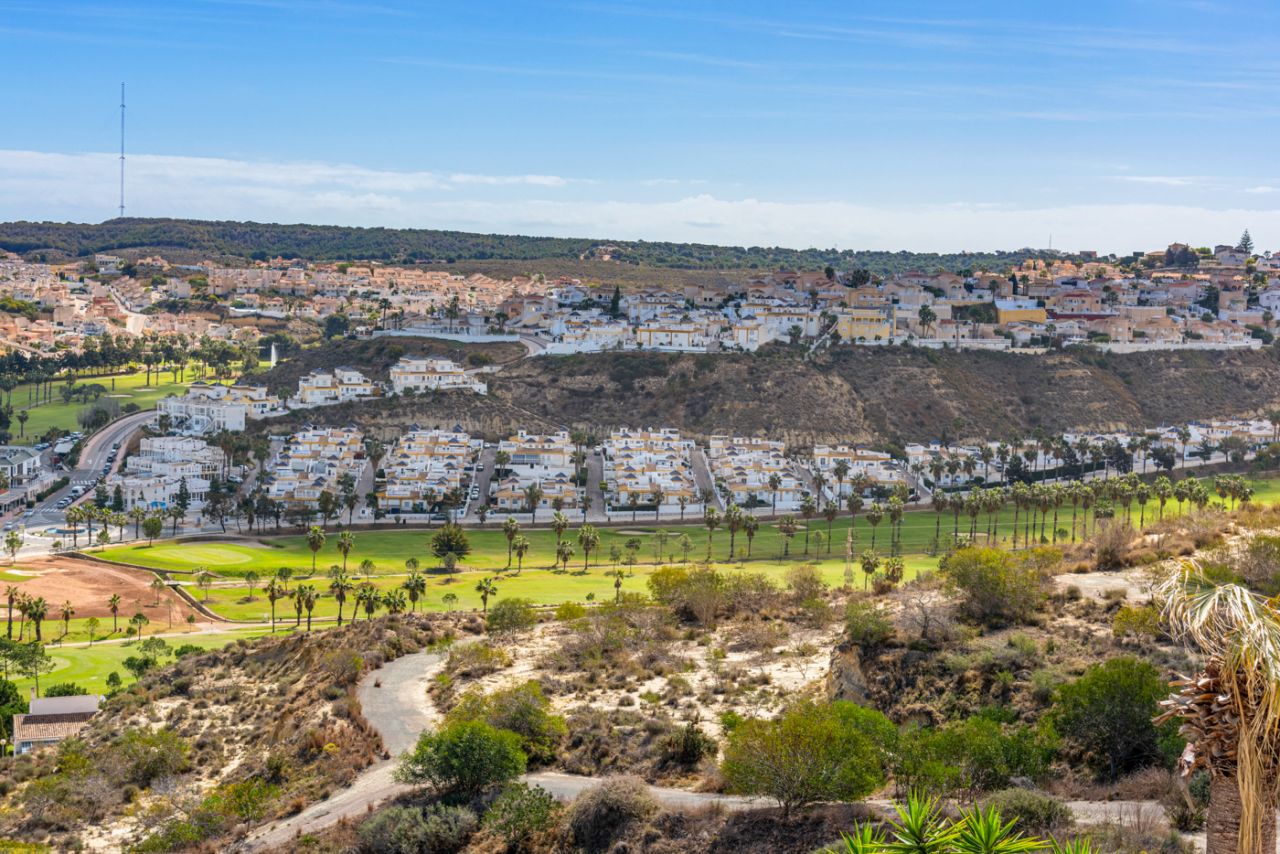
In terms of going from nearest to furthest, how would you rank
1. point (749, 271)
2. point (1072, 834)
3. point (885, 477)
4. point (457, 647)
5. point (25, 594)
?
point (1072, 834), point (457, 647), point (25, 594), point (885, 477), point (749, 271)

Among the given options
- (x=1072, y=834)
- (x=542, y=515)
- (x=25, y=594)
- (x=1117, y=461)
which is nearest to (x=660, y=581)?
(x=1072, y=834)

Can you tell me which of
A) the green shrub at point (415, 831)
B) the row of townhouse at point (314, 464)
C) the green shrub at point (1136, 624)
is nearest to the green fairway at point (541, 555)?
the row of townhouse at point (314, 464)

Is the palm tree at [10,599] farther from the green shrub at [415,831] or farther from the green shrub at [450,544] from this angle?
the green shrub at [415,831]

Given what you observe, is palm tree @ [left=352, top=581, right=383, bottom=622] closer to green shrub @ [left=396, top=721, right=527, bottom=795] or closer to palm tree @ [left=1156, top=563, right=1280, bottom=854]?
green shrub @ [left=396, top=721, right=527, bottom=795]

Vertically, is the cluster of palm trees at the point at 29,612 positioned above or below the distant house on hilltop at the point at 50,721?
below

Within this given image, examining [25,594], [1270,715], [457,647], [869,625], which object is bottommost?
[25,594]

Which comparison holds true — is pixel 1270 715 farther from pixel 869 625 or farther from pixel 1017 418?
pixel 1017 418

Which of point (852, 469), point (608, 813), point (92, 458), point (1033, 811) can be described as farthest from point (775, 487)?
point (1033, 811)
